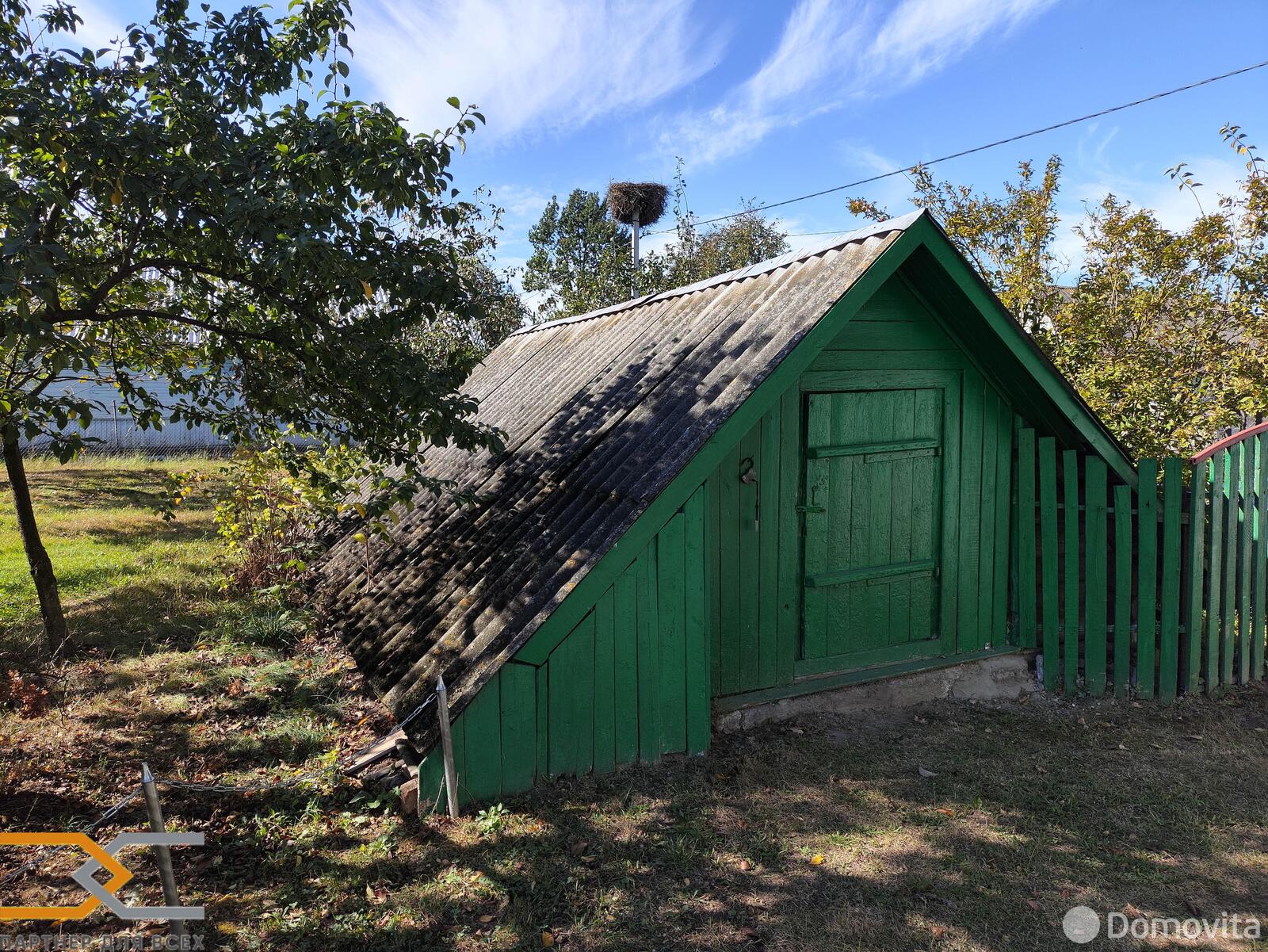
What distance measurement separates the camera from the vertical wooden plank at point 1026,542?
277 inches

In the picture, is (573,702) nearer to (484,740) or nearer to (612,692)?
(612,692)

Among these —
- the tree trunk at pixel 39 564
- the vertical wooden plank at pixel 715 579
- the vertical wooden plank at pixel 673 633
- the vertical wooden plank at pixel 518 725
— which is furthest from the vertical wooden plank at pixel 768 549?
the tree trunk at pixel 39 564

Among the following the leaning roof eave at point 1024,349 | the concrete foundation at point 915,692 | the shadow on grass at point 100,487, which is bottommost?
the concrete foundation at point 915,692

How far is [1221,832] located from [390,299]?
20.3ft

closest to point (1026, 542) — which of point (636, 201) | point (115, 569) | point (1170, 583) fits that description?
point (1170, 583)

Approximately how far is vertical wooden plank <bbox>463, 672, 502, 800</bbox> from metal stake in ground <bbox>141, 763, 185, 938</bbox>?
1652 mm

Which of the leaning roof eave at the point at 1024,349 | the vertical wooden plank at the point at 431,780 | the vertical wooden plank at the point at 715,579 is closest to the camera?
the vertical wooden plank at the point at 431,780

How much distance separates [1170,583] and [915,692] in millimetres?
2374

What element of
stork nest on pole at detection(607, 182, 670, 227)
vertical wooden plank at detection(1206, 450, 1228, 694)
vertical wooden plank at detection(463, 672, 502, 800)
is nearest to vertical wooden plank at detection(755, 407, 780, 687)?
vertical wooden plank at detection(463, 672, 502, 800)

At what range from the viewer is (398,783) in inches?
195

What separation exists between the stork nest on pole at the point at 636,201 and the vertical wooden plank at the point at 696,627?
64.3 ft

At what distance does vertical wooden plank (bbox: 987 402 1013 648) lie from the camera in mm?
7098

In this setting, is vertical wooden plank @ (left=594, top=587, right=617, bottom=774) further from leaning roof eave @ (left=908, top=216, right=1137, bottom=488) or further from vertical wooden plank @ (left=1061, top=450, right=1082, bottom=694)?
vertical wooden plank @ (left=1061, top=450, right=1082, bottom=694)
